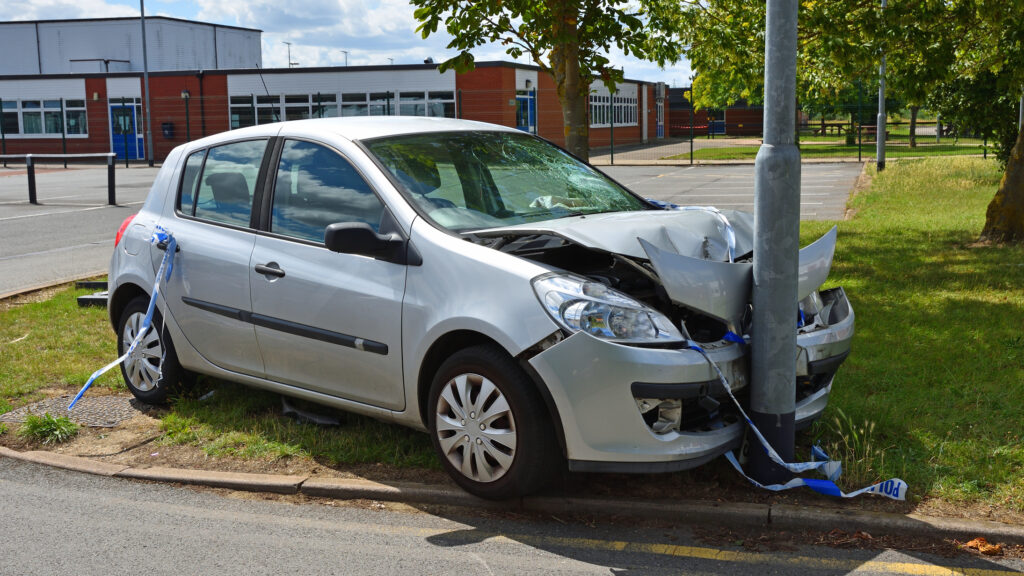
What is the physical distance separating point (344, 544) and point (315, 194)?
1.90 metres

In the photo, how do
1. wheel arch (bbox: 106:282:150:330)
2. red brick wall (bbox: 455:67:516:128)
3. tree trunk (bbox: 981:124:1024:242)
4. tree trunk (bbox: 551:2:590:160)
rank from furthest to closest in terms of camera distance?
→ red brick wall (bbox: 455:67:516:128), tree trunk (bbox: 981:124:1024:242), tree trunk (bbox: 551:2:590:160), wheel arch (bbox: 106:282:150:330)

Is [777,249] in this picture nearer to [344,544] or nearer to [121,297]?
[344,544]

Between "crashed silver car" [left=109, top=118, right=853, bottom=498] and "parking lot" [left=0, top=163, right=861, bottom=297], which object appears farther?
"parking lot" [left=0, top=163, right=861, bottom=297]

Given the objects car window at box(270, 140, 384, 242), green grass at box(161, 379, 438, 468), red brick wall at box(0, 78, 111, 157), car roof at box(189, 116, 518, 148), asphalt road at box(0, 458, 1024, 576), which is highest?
red brick wall at box(0, 78, 111, 157)

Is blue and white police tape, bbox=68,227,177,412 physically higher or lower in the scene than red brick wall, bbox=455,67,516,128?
lower

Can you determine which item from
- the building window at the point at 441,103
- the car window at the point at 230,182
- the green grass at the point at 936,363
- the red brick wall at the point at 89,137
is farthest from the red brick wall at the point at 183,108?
the car window at the point at 230,182

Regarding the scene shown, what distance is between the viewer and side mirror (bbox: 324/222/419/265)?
4.66 metres

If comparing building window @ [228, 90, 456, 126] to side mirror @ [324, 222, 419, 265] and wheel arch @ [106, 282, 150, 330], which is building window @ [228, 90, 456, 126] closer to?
wheel arch @ [106, 282, 150, 330]

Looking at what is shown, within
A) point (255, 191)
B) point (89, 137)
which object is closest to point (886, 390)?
point (255, 191)

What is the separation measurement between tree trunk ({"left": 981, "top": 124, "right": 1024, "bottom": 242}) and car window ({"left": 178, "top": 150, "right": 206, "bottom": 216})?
945 centimetres

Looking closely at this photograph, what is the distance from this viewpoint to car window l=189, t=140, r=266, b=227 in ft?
18.7

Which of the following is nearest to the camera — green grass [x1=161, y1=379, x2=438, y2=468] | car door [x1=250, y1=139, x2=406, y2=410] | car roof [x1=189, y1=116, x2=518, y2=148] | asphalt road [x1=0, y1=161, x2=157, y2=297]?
car door [x1=250, y1=139, x2=406, y2=410]

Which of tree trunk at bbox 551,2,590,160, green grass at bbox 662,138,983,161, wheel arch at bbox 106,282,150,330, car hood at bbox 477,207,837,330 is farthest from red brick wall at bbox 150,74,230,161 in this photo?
car hood at bbox 477,207,837,330

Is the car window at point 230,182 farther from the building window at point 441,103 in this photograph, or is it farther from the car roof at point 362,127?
the building window at point 441,103
